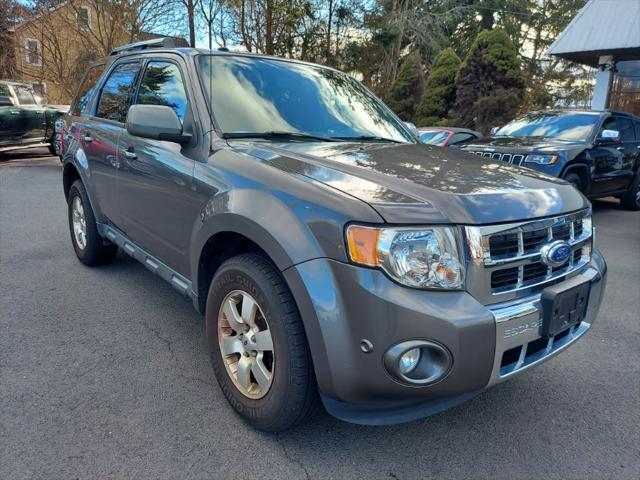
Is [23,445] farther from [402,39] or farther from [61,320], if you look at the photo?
[402,39]

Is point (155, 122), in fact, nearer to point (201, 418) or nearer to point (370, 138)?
point (370, 138)

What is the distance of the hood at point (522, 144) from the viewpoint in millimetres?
6785

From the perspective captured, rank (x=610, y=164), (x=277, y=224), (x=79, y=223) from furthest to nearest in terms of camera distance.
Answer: (x=610, y=164), (x=79, y=223), (x=277, y=224)

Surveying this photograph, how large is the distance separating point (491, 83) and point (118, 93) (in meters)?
13.9

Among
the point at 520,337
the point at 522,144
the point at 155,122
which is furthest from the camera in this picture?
the point at 522,144

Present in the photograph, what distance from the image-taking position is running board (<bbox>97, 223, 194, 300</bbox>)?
289 cm

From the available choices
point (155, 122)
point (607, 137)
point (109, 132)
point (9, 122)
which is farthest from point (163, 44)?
point (9, 122)

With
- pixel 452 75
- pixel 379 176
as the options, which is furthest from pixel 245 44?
pixel 379 176

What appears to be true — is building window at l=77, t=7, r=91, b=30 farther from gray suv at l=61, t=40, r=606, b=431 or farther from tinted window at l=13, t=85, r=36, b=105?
Answer: gray suv at l=61, t=40, r=606, b=431

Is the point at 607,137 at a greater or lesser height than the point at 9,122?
greater

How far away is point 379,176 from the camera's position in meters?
2.16

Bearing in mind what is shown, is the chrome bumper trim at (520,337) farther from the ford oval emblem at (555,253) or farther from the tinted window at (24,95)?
the tinted window at (24,95)

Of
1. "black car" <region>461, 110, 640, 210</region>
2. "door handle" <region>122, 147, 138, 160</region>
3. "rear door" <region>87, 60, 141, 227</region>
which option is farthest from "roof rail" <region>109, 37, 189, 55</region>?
"black car" <region>461, 110, 640, 210</region>

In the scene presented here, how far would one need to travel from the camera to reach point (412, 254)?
5.97ft
